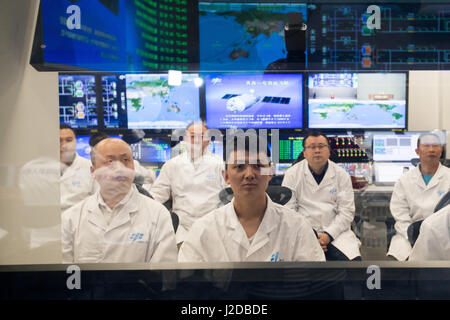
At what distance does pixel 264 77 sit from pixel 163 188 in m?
0.56

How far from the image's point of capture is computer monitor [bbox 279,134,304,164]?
1.41m

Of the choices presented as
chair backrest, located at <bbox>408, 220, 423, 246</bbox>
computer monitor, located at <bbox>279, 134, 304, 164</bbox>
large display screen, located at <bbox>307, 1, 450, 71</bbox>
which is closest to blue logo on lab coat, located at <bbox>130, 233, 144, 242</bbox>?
computer monitor, located at <bbox>279, 134, 304, 164</bbox>

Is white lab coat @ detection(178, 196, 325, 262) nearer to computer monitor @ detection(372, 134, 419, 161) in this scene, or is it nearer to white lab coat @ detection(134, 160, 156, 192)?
white lab coat @ detection(134, 160, 156, 192)

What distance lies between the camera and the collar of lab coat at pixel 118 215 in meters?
1.41

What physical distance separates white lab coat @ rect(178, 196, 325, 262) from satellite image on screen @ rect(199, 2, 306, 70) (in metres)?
0.52

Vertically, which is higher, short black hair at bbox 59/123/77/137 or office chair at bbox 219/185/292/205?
short black hair at bbox 59/123/77/137

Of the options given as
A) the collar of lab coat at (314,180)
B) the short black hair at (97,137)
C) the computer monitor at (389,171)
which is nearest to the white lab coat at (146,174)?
the short black hair at (97,137)

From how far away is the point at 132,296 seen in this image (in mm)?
1306

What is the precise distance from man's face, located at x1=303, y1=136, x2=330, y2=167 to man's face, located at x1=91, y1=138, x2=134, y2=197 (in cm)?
66

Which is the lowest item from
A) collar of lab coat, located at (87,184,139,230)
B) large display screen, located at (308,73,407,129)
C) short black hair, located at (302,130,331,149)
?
collar of lab coat, located at (87,184,139,230)

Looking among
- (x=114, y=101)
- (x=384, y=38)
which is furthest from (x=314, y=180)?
(x=114, y=101)

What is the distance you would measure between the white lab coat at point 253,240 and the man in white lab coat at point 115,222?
10 centimetres

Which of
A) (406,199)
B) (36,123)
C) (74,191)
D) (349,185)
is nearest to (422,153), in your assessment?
(406,199)

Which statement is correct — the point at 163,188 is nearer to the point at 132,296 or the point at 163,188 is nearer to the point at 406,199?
the point at 132,296
